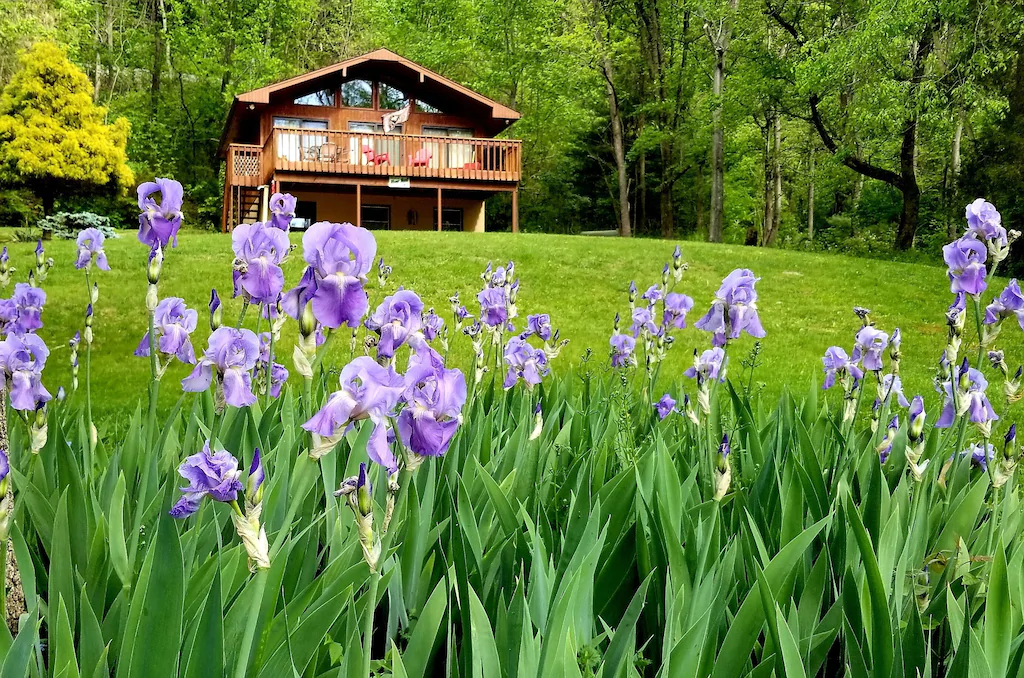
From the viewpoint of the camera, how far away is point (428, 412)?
3.09 feet

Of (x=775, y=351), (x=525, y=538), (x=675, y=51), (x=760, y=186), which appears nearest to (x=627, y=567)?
(x=525, y=538)

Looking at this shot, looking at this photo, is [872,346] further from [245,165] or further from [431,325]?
[245,165]

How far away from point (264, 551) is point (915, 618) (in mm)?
1034

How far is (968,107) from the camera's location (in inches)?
551

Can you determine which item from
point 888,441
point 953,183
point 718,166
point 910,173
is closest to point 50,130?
point 718,166

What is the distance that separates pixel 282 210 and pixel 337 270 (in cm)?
72

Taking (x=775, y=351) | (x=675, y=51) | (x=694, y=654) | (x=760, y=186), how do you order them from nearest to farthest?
(x=694, y=654), (x=775, y=351), (x=675, y=51), (x=760, y=186)

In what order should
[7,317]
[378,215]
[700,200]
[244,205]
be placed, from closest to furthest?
[7,317] → [244,205] → [378,215] → [700,200]

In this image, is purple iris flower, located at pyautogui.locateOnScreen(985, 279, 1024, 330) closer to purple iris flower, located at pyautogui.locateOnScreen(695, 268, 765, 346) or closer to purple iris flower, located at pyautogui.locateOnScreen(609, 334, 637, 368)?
purple iris flower, located at pyautogui.locateOnScreen(695, 268, 765, 346)

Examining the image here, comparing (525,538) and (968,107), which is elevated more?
(968,107)

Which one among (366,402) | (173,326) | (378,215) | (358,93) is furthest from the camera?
(378,215)

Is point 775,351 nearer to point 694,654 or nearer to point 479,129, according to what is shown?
point 694,654

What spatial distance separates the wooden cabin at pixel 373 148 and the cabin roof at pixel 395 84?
0.03 meters

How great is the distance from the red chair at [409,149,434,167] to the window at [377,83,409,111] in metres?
2.66
